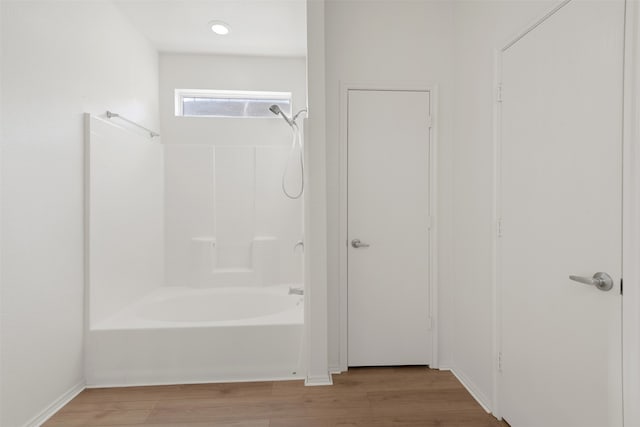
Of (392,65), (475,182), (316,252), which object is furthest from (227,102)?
(475,182)

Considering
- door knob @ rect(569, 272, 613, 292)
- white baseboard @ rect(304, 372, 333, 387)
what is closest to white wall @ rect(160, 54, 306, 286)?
white baseboard @ rect(304, 372, 333, 387)

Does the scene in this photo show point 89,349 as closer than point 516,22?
No

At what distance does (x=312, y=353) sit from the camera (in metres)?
2.10

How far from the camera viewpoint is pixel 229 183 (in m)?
3.11

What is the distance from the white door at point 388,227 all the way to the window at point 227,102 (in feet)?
4.16

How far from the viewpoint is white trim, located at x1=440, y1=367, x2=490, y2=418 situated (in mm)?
1844

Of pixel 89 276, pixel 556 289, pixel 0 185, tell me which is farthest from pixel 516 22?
pixel 89 276

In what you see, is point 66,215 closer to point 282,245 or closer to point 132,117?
point 132,117

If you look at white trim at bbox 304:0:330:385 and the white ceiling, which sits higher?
the white ceiling

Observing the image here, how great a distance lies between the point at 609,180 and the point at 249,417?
2.01 metres

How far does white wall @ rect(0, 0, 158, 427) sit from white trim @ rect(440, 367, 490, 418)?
8.17ft

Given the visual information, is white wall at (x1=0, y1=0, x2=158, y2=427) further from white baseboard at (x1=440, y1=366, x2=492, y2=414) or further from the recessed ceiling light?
white baseboard at (x1=440, y1=366, x2=492, y2=414)

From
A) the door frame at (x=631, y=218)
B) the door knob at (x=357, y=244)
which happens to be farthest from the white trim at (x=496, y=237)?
the door knob at (x=357, y=244)

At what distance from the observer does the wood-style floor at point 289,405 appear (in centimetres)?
173
